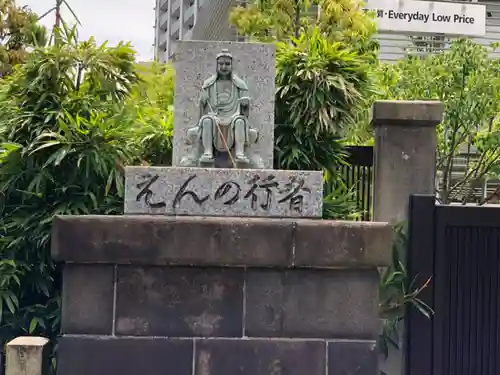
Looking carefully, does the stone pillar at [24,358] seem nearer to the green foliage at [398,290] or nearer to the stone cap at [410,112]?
the green foliage at [398,290]

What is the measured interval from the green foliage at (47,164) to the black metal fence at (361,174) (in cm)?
249

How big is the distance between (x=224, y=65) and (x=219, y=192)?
4.03 ft

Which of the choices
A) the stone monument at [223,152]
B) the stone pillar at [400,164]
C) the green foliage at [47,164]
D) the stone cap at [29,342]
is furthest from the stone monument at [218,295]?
the stone pillar at [400,164]

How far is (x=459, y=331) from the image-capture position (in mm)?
5457

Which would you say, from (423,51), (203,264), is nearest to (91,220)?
(203,264)

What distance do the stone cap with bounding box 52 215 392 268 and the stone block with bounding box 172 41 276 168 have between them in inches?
53.6

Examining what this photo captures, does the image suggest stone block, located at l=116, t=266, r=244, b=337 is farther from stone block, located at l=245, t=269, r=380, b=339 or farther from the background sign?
the background sign

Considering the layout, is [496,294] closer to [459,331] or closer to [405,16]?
[459,331]

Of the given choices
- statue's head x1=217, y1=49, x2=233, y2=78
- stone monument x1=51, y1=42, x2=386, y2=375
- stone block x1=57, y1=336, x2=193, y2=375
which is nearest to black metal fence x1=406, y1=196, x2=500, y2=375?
stone monument x1=51, y1=42, x2=386, y2=375

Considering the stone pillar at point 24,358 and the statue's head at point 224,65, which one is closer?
the stone pillar at point 24,358

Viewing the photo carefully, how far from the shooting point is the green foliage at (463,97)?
388 inches

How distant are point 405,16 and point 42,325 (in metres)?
21.3

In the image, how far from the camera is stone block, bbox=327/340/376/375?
169 inches

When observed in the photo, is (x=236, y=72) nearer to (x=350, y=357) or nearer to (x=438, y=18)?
(x=350, y=357)
